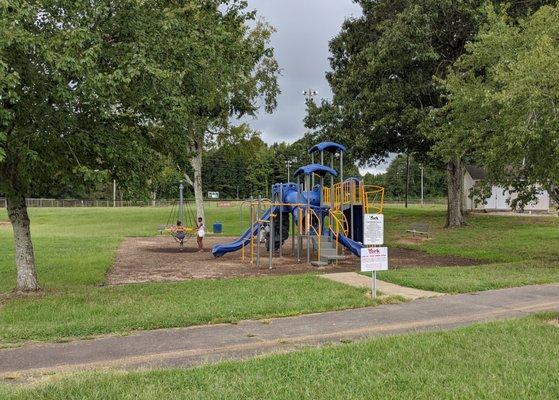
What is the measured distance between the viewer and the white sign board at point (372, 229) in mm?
10445

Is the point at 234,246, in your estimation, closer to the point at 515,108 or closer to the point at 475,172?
the point at 515,108

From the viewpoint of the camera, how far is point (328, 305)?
916 cm

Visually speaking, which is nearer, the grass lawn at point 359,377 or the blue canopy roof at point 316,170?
the grass lawn at point 359,377

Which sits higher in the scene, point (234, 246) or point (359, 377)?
point (234, 246)

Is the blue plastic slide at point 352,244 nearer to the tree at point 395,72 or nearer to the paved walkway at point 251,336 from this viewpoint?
the paved walkway at point 251,336

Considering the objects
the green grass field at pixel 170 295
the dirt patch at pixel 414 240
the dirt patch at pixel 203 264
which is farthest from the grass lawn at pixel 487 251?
the dirt patch at pixel 203 264

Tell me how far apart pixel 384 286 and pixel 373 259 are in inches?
61.6

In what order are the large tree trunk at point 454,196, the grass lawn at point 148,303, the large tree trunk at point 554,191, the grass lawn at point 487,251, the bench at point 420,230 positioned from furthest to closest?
1. the large tree trunk at point 454,196
2. the bench at point 420,230
3. the large tree trunk at point 554,191
4. the grass lawn at point 487,251
5. the grass lawn at point 148,303

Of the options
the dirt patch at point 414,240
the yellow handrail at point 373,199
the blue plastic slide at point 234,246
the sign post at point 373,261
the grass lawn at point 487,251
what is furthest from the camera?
the dirt patch at point 414,240

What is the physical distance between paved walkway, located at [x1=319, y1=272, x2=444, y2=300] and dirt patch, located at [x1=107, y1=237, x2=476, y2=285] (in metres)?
2.44

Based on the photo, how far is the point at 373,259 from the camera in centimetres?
1007

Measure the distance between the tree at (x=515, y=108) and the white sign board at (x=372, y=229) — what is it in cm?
474

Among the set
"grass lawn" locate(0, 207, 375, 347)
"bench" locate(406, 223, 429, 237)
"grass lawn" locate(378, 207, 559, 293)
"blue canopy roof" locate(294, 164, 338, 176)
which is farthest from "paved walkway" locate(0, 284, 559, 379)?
"bench" locate(406, 223, 429, 237)

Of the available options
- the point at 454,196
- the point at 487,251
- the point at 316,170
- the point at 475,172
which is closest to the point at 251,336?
the point at 316,170
